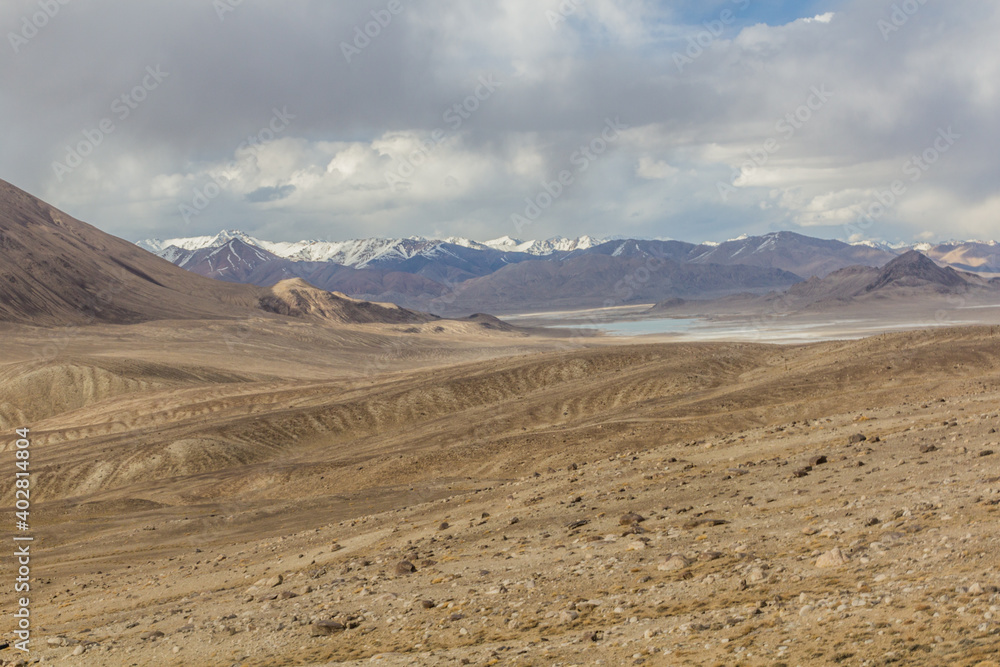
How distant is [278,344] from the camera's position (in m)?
142

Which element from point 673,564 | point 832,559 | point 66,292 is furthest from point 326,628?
point 66,292

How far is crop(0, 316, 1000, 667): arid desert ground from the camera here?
35.8 feet

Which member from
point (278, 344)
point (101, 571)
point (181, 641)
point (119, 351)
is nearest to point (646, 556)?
point (181, 641)

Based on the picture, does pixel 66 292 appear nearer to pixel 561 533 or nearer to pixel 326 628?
pixel 561 533

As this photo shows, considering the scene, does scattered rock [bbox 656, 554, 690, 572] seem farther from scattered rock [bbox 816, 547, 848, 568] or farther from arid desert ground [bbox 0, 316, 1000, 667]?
scattered rock [bbox 816, 547, 848, 568]

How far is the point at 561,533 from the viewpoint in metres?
18.3

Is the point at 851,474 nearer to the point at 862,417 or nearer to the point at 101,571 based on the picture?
the point at 862,417

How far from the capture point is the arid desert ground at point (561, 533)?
10914 millimetres

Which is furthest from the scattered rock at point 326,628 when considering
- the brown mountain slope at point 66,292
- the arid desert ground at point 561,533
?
the brown mountain slope at point 66,292

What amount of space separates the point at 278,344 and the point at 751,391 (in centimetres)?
10860

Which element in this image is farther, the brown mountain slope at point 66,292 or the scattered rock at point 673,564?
the brown mountain slope at point 66,292

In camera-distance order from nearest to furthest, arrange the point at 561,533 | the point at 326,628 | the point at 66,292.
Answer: the point at 326,628
the point at 561,533
the point at 66,292

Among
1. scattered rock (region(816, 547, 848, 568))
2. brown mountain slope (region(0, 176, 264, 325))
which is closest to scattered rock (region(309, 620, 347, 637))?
scattered rock (region(816, 547, 848, 568))

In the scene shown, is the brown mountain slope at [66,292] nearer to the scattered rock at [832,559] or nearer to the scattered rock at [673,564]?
the scattered rock at [673,564]
